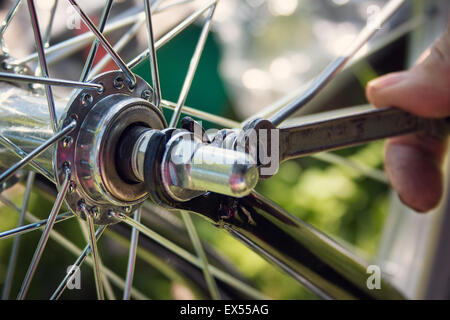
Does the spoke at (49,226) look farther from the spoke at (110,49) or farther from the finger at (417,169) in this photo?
the finger at (417,169)

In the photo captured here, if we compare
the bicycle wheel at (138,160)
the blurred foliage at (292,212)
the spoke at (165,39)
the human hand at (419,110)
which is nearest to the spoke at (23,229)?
the bicycle wheel at (138,160)

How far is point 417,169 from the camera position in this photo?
1.82 ft

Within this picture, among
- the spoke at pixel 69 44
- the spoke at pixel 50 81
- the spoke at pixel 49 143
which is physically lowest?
the spoke at pixel 49 143

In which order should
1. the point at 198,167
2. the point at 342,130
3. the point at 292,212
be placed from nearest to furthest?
the point at 198,167 < the point at 342,130 < the point at 292,212

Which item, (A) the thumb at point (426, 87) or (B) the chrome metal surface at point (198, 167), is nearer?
(B) the chrome metal surface at point (198, 167)

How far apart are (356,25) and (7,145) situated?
33.9 inches

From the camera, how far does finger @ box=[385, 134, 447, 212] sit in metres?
0.53

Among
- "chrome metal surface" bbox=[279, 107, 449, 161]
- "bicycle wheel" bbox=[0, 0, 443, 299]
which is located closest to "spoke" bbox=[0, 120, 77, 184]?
"bicycle wheel" bbox=[0, 0, 443, 299]

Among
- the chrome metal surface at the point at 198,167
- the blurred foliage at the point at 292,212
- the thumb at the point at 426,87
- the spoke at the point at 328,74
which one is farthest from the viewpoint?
the blurred foliage at the point at 292,212

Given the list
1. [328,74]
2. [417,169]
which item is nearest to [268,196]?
[417,169]

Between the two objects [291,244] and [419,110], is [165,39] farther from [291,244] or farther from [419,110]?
[419,110]

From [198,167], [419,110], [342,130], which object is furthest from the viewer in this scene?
[419,110]

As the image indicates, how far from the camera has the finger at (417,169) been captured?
1.74 feet

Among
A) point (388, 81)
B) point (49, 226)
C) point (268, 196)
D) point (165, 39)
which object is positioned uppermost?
point (268, 196)
